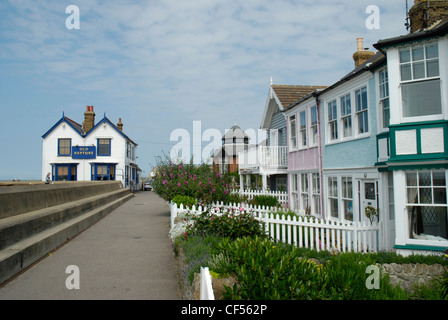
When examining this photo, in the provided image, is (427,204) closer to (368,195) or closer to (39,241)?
(368,195)

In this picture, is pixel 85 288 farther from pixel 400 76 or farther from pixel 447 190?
pixel 400 76

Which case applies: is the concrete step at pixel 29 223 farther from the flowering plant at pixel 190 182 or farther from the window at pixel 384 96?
the window at pixel 384 96

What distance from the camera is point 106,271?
7.20 m

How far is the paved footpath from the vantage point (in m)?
5.79

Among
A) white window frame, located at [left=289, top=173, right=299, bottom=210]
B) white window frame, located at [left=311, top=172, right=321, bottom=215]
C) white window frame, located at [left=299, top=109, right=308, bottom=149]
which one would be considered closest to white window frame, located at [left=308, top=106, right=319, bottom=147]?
white window frame, located at [left=299, top=109, right=308, bottom=149]

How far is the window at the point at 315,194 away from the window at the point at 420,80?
6353 mm

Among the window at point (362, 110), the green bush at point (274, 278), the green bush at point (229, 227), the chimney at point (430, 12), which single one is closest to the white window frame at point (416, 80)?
the window at point (362, 110)

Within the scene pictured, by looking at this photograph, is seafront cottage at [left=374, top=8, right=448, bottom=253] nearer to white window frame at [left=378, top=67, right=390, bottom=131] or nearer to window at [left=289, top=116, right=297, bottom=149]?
white window frame at [left=378, top=67, right=390, bottom=131]

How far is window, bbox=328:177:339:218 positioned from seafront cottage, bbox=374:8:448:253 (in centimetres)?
429

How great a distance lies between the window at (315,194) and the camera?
14.0 metres

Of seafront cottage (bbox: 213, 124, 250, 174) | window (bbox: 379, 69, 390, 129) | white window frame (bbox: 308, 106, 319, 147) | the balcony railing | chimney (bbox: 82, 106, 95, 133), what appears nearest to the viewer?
window (bbox: 379, 69, 390, 129)

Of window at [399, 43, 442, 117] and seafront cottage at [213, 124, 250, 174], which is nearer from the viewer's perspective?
window at [399, 43, 442, 117]

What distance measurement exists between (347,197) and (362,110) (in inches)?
118

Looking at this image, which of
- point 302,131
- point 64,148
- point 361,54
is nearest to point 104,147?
point 64,148
